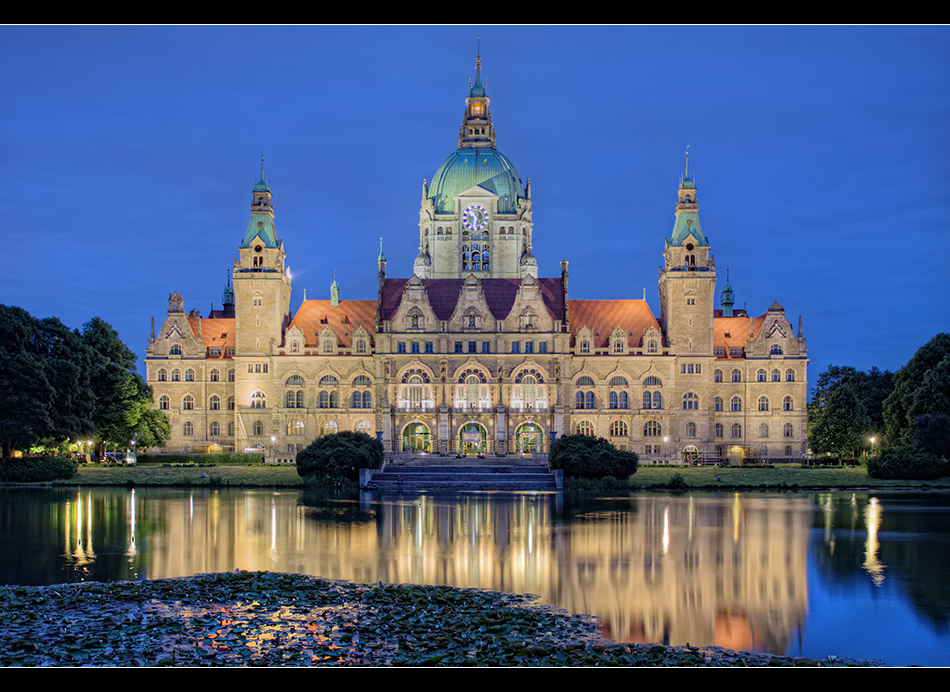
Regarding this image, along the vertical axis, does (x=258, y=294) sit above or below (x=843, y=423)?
above

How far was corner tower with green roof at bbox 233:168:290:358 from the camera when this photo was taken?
9144 cm

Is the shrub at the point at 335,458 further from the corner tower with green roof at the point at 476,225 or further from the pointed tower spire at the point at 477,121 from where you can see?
the pointed tower spire at the point at 477,121

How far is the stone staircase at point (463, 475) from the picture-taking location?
62594 mm

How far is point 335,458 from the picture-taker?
6172 cm

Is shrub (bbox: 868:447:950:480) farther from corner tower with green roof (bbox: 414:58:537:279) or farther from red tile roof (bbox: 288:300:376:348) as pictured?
red tile roof (bbox: 288:300:376:348)

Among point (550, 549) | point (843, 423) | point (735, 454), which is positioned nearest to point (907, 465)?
point (843, 423)

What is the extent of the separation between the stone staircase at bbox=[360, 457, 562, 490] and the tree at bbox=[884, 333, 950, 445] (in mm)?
28551

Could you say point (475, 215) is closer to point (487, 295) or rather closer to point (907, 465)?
point (487, 295)

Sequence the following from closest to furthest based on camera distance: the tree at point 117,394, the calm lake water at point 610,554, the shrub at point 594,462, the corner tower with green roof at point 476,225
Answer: the calm lake water at point 610,554 < the shrub at point 594,462 < the tree at point 117,394 < the corner tower with green roof at point 476,225

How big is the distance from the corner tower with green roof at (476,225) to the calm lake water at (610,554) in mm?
53775

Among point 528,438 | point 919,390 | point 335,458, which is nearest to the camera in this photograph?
point 335,458

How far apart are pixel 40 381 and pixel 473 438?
37270 mm

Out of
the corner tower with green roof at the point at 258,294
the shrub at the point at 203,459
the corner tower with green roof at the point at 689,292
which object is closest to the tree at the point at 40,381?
the shrub at the point at 203,459
